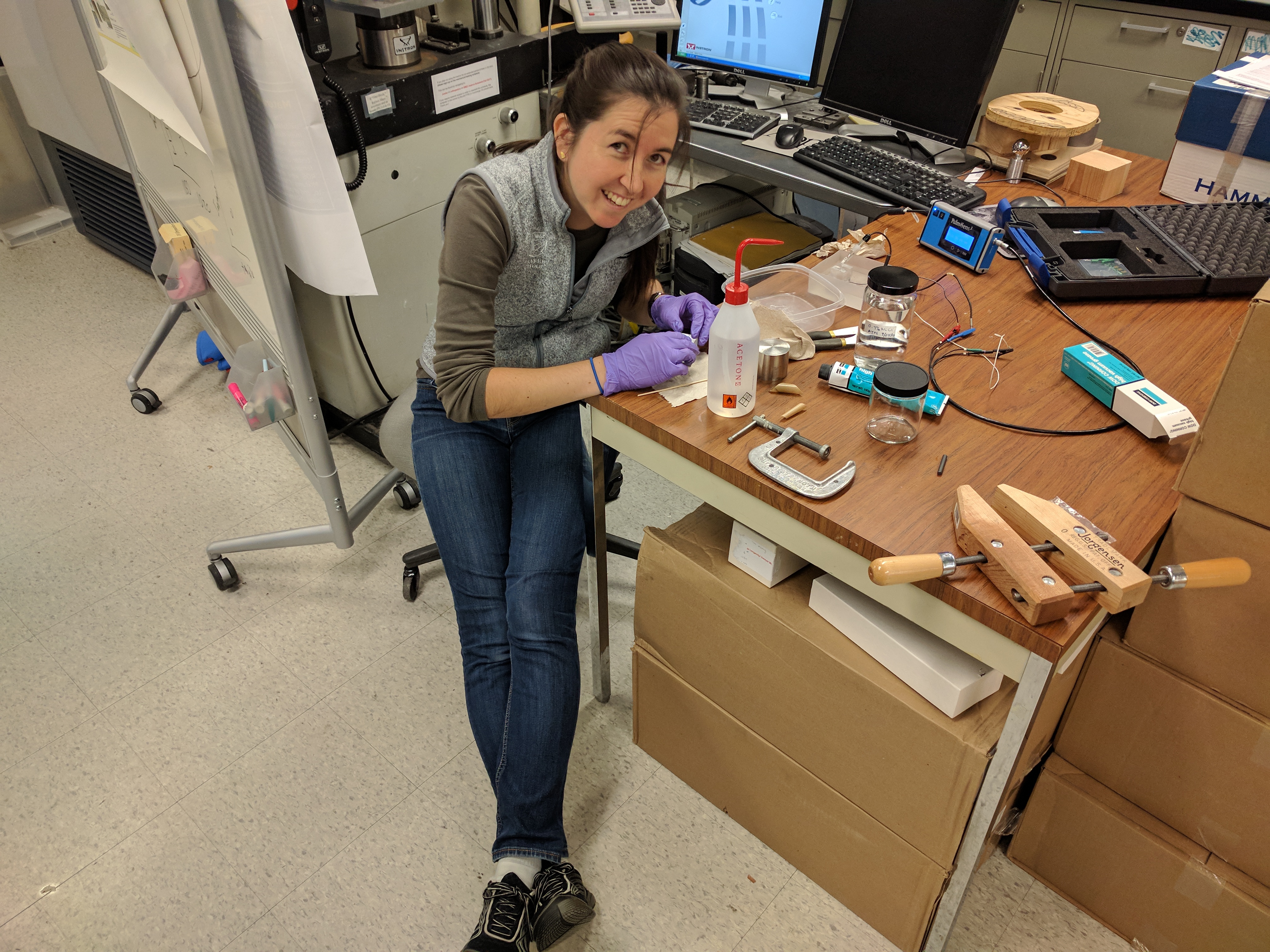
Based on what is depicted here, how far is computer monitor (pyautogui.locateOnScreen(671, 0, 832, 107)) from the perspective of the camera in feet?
7.20

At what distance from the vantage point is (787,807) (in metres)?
1.43

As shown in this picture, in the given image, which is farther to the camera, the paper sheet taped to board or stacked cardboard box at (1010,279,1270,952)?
the paper sheet taped to board

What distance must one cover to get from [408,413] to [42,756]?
93 cm

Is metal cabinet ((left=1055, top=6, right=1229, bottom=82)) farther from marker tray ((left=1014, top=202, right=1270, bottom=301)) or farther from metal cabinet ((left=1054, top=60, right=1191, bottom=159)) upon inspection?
marker tray ((left=1014, top=202, right=1270, bottom=301))

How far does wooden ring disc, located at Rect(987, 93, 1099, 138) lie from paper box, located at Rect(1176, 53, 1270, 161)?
7.7 inches

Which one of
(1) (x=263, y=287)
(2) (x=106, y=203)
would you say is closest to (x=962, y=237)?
(1) (x=263, y=287)

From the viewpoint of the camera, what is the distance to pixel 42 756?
1678mm

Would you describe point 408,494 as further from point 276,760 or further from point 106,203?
point 106,203

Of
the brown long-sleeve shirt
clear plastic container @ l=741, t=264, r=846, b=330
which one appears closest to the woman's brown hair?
the brown long-sleeve shirt

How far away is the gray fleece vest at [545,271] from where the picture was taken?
1379 mm

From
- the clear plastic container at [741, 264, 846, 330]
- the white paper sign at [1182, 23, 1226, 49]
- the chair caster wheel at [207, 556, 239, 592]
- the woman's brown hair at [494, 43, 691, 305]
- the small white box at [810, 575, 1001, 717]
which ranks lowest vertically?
the chair caster wheel at [207, 556, 239, 592]

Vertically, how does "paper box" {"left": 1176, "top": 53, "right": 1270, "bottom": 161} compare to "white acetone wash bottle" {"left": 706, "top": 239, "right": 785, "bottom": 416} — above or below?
above

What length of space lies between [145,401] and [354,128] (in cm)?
108

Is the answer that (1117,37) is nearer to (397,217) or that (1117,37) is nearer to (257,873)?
(397,217)
